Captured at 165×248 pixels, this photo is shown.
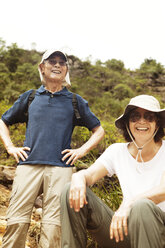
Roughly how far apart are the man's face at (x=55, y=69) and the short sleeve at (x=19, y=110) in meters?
0.29

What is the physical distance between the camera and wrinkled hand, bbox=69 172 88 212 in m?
1.96

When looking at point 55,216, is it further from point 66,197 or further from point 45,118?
point 45,118

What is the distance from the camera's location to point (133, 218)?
178cm

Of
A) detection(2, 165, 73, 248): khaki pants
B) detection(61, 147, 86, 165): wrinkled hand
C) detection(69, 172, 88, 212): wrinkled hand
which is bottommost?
detection(2, 165, 73, 248): khaki pants

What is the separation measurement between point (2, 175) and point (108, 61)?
21.4 meters

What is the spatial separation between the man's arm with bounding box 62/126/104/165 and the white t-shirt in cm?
39

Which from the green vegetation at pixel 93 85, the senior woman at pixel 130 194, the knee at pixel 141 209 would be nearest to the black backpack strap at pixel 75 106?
the senior woman at pixel 130 194

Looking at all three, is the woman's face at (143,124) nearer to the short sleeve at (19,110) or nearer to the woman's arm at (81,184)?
the woman's arm at (81,184)

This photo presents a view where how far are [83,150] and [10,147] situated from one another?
79 centimetres

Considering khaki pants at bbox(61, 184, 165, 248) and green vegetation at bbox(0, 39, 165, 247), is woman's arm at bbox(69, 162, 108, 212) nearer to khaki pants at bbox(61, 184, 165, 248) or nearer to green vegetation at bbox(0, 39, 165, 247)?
khaki pants at bbox(61, 184, 165, 248)

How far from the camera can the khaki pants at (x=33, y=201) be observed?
2.36 metres

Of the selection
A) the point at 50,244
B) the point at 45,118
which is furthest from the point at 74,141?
the point at 50,244

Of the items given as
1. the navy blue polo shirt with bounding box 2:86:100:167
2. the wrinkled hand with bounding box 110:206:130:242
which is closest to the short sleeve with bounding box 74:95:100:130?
the navy blue polo shirt with bounding box 2:86:100:167

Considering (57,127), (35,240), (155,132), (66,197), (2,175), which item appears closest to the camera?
(66,197)
